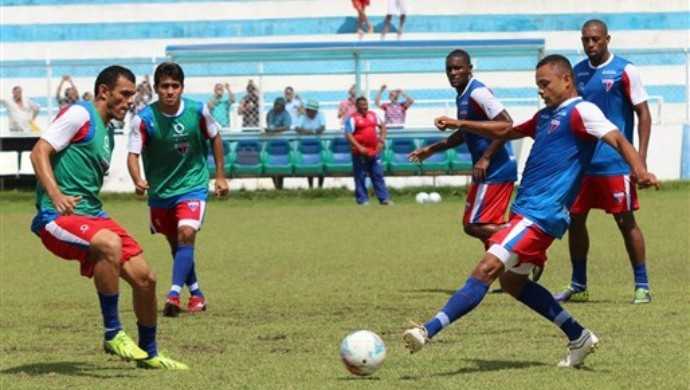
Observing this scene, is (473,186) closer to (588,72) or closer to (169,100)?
(588,72)

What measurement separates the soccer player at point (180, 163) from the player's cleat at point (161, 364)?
3.23 meters

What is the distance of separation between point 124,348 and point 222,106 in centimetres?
2346

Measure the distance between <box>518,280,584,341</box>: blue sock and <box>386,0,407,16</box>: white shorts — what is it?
28762mm

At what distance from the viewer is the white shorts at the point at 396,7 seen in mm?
37781

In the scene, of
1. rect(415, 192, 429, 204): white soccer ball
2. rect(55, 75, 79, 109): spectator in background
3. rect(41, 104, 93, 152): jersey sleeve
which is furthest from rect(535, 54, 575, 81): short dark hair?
rect(55, 75, 79, 109): spectator in background

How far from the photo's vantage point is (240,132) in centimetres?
3244

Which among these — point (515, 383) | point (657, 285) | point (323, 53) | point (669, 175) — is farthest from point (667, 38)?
point (515, 383)

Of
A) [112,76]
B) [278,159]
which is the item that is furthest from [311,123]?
[112,76]

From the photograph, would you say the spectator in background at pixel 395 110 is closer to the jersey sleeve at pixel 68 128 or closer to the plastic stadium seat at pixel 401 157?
the plastic stadium seat at pixel 401 157

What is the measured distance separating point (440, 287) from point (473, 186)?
56.8 inches

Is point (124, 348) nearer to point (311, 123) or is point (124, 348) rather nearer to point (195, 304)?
point (195, 304)

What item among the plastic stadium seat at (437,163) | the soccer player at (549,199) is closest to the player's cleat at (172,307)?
the soccer player at (549,199)

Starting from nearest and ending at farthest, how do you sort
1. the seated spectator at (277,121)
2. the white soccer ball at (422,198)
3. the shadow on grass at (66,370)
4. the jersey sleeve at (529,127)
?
the shadow on grass at (66,370), the jersey sleeve at (529,127), the white soccer ball at (422,198), the seated spectator at (277,121)

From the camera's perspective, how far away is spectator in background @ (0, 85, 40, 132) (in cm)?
3284
